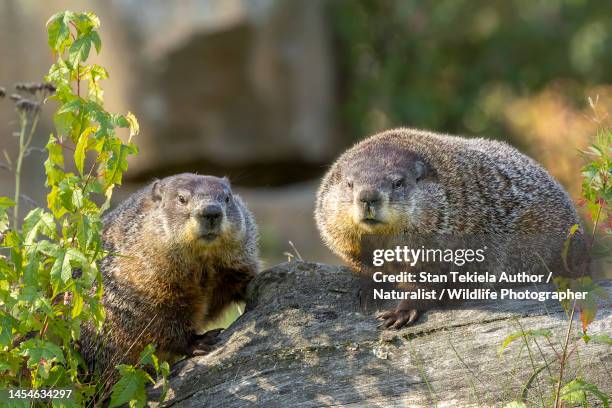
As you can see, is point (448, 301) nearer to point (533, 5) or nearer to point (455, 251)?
point (455, 251)

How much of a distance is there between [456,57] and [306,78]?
306 cm

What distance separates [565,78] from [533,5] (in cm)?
169

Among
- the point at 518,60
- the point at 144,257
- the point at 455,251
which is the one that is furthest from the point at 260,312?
the point at 518,60

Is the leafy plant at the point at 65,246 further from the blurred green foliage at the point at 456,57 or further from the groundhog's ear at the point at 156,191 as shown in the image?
the blurred green foliage at the point at 456,57

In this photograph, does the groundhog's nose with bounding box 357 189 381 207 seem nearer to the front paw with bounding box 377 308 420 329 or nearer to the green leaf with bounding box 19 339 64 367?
the front paw with bounding box 377 308 420 329

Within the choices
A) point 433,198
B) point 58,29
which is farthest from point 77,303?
point 433,198

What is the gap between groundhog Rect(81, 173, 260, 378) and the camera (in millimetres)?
5961

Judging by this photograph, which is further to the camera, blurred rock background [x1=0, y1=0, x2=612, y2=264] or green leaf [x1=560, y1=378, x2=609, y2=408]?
blurred rock background [x1=0, y1=0, x2=612, y2=264]

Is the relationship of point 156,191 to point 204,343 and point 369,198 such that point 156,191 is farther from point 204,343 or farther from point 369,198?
point 369,198

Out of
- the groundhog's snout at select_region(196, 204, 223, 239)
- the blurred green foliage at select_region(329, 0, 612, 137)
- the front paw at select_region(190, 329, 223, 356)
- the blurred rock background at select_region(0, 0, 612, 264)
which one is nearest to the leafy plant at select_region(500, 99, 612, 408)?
the front paw at select_region(190, 329, 223, 356)

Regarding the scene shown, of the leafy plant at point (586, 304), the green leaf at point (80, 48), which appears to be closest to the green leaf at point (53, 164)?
the green leaf at point (80, 48)

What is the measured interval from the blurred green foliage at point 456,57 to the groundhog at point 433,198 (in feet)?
31.6

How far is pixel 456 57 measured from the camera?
16453 mm

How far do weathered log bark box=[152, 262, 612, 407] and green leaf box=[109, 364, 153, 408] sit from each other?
0.36m
